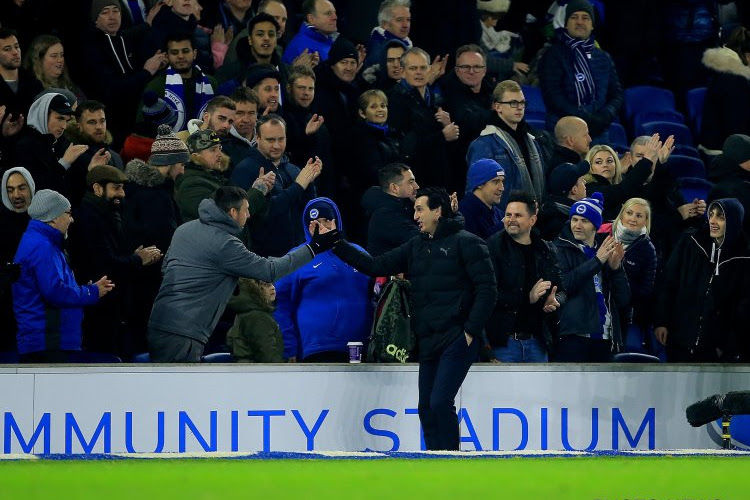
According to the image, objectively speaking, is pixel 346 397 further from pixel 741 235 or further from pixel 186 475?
pixel 186 475

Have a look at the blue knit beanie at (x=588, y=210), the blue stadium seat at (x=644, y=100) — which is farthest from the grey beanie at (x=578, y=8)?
the blue knit beanie at (x=588, y=210)

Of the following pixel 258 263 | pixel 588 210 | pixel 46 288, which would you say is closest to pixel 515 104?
pixel 588 210

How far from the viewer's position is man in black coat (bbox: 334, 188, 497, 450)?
11.4 meters

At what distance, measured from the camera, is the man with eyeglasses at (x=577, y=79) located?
15828 mm

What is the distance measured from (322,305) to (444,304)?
114 cm

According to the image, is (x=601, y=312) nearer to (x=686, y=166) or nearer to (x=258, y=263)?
(x=258, y=263)

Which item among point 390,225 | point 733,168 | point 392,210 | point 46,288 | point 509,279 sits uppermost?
point 733,168

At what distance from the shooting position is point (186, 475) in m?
7.46

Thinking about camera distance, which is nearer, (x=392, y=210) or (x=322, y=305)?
(x=322, y=305)

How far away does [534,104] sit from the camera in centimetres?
1619

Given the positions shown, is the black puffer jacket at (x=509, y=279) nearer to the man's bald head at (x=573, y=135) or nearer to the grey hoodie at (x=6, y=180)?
the man's bald head at (x=573, y=135)

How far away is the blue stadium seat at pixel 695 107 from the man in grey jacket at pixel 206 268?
648 centimetres

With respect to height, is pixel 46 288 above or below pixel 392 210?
below

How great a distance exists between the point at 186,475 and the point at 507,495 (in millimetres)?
1370
